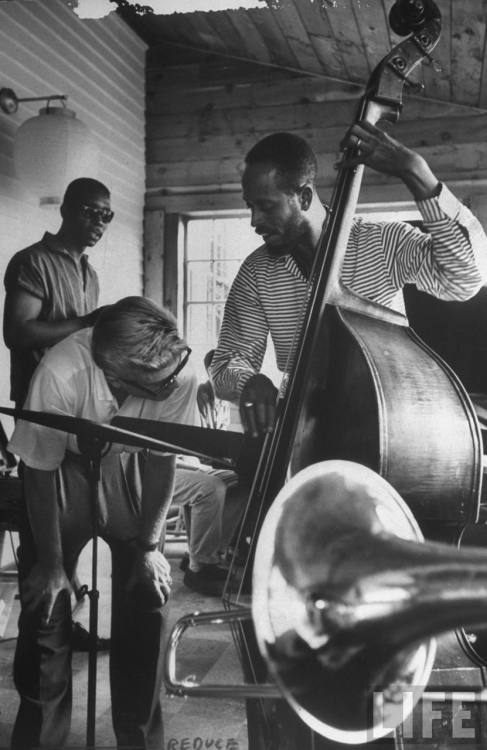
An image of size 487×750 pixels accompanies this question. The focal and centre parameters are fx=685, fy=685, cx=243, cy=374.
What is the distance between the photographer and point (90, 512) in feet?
4.86

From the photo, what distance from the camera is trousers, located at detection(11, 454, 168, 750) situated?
1.42 m

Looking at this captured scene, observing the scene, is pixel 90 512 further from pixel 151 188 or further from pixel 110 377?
pixel 151 188

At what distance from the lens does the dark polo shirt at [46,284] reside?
1929mm

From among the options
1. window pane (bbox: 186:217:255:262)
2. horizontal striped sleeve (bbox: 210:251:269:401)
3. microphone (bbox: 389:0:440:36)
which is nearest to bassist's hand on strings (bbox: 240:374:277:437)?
horizontal striped sleeve (bbox: 210:251:269:401)

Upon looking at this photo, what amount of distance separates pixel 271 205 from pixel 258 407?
0.41 m

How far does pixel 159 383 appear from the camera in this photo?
4.88 ft

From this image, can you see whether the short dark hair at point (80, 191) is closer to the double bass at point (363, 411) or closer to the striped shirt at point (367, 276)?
the striped shirt at point (367, 276)

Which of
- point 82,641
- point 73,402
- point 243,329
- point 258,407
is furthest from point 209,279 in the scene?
point 258,407

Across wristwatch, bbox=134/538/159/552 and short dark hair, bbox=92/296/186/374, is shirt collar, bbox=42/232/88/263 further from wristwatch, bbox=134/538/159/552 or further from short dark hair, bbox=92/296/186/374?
wristwatch, bbox=134/538/159/552

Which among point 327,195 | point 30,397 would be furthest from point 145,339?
point 327,195

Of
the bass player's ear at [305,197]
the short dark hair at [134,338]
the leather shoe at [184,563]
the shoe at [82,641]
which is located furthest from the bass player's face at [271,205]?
the leather shoe at [184,563]

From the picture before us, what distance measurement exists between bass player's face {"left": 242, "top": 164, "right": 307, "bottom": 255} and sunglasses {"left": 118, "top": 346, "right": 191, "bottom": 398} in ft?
1.07

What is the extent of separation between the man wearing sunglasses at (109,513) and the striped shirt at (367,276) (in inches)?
5.4

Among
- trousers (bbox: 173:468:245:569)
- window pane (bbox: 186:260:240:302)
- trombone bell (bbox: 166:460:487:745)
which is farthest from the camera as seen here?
window pane (bbox: 186:260:240:302)
